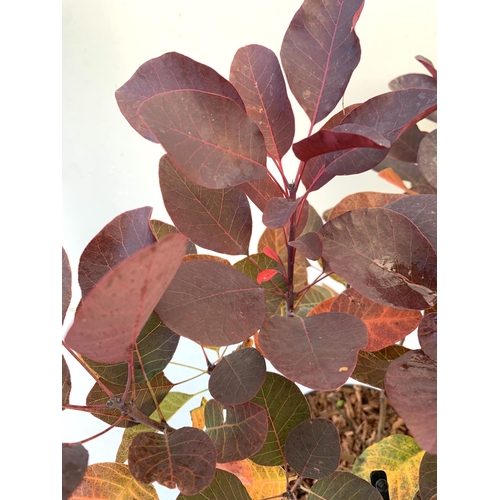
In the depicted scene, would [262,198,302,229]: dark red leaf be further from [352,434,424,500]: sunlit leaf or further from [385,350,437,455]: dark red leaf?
[352,434,424,500]: sunlit leaf

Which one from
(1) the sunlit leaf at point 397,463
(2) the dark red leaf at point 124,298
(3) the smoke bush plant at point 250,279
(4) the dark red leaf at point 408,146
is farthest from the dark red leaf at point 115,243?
(4) the dark red leaf at point 408,146

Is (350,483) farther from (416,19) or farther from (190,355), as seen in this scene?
(416,19)

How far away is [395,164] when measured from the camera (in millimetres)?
925

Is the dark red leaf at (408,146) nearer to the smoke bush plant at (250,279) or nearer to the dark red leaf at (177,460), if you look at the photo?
the smoke bush plant at (250,279)

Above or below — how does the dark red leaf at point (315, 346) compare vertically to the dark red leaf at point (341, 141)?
below

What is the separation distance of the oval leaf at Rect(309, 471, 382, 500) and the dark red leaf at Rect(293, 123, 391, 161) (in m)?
0.31

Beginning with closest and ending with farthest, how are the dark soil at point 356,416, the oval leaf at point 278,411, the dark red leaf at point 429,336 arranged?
the dark red leaf at point 429,336 → the oval leaf at point 278,411 → the dark soil at point 356,416

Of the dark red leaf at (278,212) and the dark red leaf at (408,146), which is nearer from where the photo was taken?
the dark red leaf at (278,212)

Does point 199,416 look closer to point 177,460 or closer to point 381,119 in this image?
point 177,460

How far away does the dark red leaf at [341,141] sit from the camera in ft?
1.03
